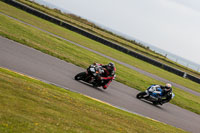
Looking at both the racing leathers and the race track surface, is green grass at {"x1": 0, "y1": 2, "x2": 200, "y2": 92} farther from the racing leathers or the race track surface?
the racing leathers

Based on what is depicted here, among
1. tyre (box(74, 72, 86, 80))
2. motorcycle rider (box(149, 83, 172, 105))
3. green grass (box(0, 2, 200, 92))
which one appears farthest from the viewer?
green grass (box(0, 2, 200, 92))

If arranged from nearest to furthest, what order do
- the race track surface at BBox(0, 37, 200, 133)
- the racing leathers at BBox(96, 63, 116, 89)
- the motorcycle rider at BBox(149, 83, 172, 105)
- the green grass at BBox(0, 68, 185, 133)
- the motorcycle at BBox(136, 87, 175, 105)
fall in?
the green grass at BBox(0, 68, 185, 133) < the race track surface at BBox(0, 37, 200, 133) < the racing leathers at BBox(96, 63, 116, 89) < the motorcycle at BBox(136, 87, 175, 105) < the motorcycle rider at BBox(149, 83, 172, 105)

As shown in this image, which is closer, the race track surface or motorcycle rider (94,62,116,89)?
the race track surface

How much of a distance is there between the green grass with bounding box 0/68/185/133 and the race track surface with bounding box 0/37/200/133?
118 inches

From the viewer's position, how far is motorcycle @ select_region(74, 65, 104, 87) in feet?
49.3

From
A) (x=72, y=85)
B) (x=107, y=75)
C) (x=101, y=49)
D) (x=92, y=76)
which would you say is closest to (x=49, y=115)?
(x=72, y=85)

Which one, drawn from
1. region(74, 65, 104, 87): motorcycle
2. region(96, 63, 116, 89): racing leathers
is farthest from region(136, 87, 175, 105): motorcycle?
region(74, 65, 104, 87): motorcycle

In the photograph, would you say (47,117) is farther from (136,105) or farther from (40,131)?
(136,105)

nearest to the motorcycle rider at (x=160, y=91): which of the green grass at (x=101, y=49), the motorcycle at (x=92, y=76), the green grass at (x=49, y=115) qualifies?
the motorcycle at (x=92, y=76)

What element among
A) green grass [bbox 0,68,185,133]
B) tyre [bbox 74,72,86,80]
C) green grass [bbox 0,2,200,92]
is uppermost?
green grass [bbox 0,68,185,133]

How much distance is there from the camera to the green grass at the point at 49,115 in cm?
632

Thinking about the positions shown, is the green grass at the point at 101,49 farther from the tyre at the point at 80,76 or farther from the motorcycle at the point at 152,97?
the tyre at the point at 80,76

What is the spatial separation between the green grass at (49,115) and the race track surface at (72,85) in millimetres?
3003

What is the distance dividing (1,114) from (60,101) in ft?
10.2
